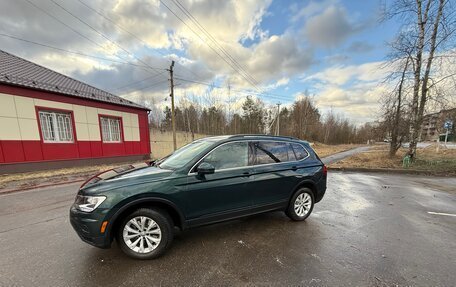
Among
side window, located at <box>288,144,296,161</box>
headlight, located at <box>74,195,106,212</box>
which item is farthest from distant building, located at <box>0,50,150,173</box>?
side window, located at <box>288,144,296,161</box>

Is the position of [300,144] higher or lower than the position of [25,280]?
higher

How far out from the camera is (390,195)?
19.0ft

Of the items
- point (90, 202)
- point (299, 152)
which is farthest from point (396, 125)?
point (90, 202)

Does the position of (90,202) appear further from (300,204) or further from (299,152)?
(299,152)

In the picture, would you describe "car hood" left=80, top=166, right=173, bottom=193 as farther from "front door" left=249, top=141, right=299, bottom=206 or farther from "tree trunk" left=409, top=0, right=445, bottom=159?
"tree trunk" left=409, top=0, right=445, bottom=159

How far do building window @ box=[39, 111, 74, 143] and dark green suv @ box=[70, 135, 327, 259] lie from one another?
1077 centimetres

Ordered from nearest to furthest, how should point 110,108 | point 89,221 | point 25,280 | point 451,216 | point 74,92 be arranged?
point 25,280
point 89,221
point 451,216
point 74,92
point 110,108

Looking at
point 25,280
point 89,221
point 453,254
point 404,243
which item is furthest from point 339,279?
point 25,280

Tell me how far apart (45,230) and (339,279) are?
496 cm

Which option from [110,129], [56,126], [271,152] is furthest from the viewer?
[110,129]

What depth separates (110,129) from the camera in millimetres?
13648

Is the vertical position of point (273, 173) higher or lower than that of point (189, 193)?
higher

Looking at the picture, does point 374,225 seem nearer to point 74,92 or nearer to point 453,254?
point 453,254

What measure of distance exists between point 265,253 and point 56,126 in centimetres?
1331
